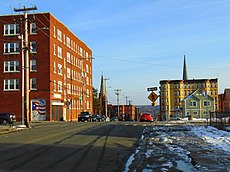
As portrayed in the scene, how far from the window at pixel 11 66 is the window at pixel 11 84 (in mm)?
1675

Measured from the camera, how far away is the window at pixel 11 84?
59.2m

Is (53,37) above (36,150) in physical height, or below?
above

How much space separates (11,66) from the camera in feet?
196

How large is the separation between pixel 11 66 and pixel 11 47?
10.4 feet

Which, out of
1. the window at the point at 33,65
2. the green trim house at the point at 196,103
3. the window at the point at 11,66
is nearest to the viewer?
the window at the point at 33,65

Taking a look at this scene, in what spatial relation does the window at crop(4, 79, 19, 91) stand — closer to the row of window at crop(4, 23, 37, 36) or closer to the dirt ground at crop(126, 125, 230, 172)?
the row of window at crop(4, 23, 37, 36)

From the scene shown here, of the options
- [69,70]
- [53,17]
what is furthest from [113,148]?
[69,70]

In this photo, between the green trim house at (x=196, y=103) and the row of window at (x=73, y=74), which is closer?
the row of window at (x=73, y=74)

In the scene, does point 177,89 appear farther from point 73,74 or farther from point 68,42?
point 68,42

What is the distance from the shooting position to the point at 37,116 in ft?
191

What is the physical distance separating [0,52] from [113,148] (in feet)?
162

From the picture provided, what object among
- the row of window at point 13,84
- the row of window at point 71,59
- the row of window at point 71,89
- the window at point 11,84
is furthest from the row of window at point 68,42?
the window at point 11,84

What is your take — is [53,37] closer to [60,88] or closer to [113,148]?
[60,88]

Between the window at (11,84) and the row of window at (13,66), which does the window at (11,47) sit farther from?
the window at (11,84)
